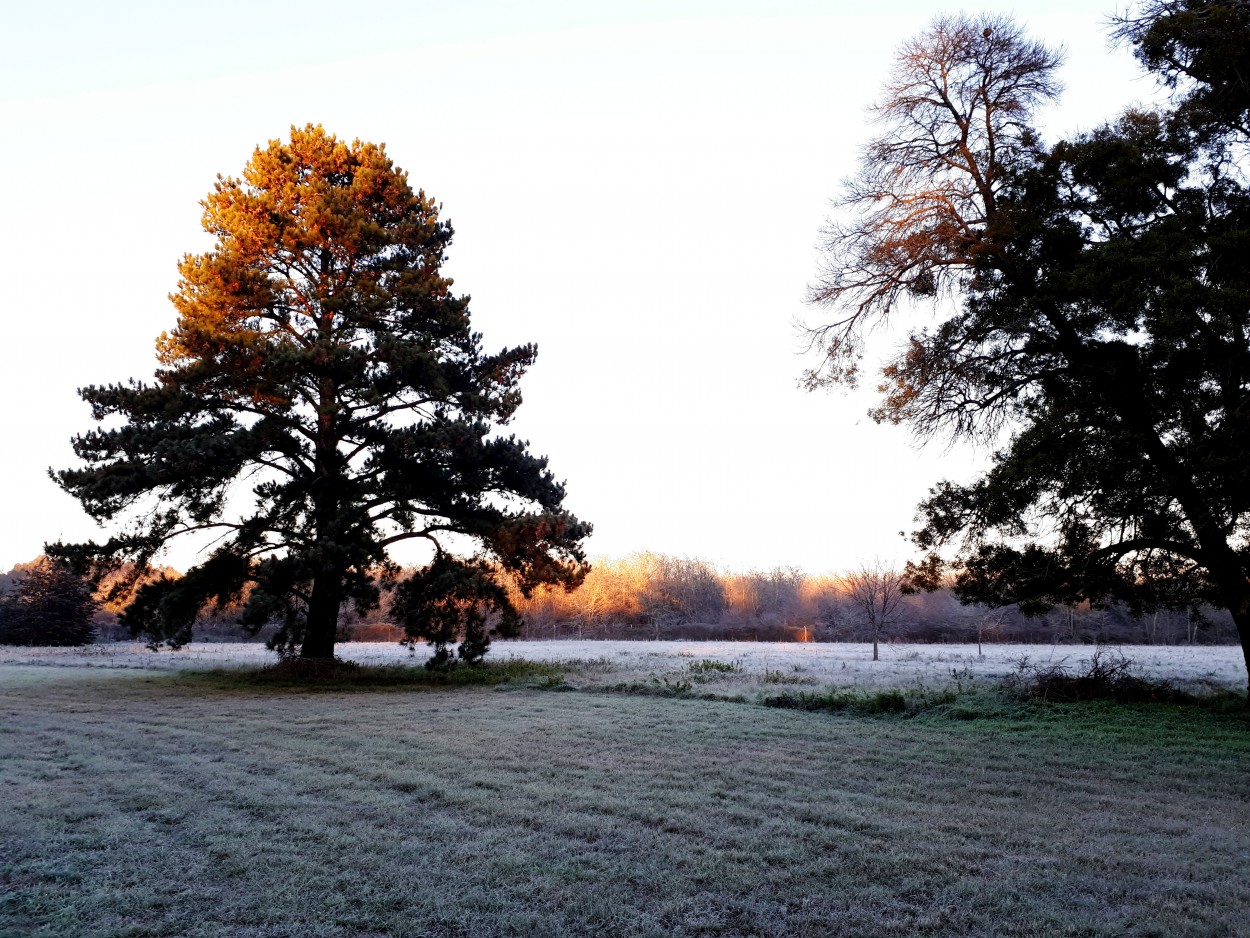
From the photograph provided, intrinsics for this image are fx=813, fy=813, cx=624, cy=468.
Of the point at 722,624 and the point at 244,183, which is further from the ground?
the point at 244,183

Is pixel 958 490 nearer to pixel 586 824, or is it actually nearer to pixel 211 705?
pixel 586 824

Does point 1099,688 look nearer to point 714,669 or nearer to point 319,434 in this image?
point 714,669

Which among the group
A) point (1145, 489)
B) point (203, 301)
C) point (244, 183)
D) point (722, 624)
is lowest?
point (722, 624)

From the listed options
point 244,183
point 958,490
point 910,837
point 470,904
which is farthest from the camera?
point 244,183

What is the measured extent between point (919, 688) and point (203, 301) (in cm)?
1814

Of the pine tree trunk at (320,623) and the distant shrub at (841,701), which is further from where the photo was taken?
the pine tree trunk at (320,623)

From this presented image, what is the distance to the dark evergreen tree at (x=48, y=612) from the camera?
124 feet

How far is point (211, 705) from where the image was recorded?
47.0 ft

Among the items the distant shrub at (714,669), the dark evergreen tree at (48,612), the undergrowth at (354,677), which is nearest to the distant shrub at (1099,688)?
the distant shrub at (714,669)

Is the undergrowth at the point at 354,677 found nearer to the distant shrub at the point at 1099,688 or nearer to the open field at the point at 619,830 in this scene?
the open field at the point at 619,830

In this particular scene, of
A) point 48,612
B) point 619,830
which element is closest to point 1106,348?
point 619,830

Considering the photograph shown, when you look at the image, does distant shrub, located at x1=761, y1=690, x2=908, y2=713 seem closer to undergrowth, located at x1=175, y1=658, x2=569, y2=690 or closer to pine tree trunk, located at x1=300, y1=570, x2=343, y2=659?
undergrowth, located at x1=175, y1=658, x2=569, y2=690

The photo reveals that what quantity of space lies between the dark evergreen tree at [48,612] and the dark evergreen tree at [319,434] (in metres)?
24.1

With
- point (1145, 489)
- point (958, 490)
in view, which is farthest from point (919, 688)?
point (1145, 489)
